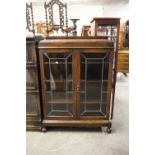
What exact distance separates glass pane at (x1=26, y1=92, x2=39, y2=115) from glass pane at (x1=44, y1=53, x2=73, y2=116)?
15 cm

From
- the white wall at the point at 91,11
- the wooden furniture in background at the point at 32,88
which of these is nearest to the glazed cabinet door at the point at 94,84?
the wooden furniture in background at the point at 32,88

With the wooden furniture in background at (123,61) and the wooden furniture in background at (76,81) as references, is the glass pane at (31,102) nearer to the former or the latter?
the wooden furniture in background at (76,81)

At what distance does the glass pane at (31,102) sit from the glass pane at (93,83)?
0.57 metres

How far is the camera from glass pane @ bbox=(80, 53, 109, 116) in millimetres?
2311

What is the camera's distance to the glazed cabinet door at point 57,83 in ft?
7.57

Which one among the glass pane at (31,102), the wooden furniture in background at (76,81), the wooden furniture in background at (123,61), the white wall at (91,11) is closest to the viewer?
the wooden furniture in background at (76,81)

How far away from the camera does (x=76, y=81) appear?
2.36 meters

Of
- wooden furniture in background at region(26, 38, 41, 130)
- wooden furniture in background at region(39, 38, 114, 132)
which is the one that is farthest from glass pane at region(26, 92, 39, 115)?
wooden furniture in background at region(39, 38, 114, 132)

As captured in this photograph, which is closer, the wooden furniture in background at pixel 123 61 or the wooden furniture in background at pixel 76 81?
the wooden furniture in background at pixel 76 81

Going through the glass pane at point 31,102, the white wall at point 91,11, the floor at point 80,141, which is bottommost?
the floor at point 80,141

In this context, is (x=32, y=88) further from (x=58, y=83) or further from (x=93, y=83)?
(x=93, y=83)
